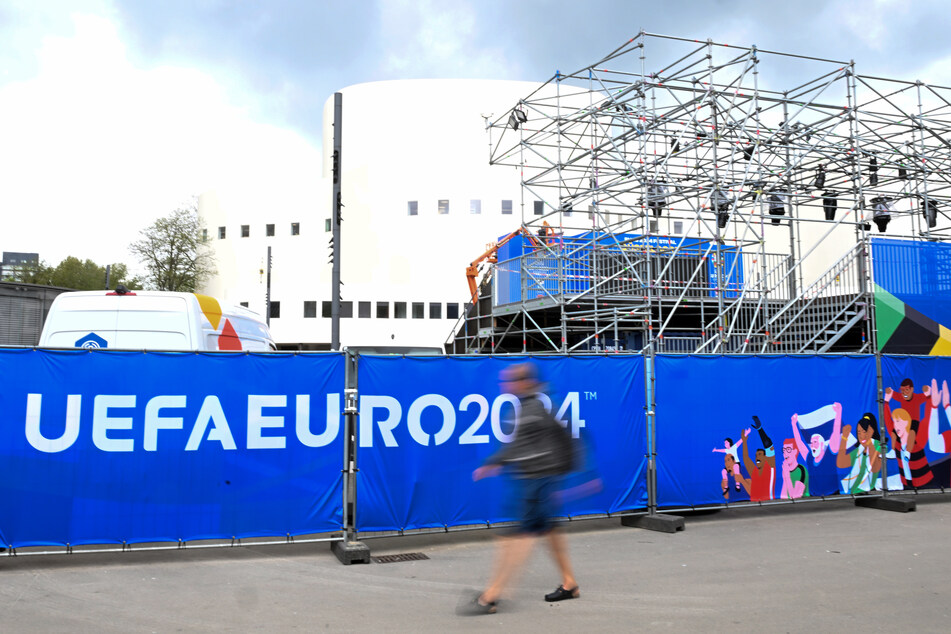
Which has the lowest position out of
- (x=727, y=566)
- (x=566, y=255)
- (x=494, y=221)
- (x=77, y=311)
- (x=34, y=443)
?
(x=727, y=566)

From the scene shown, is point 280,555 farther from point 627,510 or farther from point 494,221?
point 494,221

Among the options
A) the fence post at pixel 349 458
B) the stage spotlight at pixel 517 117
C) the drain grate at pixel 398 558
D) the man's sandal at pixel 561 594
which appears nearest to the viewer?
the man's sandal at pixel 561 594

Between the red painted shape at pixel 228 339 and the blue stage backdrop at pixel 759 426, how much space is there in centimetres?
568

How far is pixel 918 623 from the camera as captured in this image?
5.61 m

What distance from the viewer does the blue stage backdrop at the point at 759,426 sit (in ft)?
31.6

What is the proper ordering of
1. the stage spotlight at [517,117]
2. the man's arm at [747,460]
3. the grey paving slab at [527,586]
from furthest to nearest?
the stage spotlight at [517,117], the man's arm at [747,460], the grey paving slab at [527,586]

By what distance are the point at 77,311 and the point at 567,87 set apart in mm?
46883

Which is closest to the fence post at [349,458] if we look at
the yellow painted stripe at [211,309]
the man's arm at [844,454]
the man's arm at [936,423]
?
the yellow painted stripe at [211,309]

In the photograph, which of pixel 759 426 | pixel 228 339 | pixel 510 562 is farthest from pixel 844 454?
pixel 228 339

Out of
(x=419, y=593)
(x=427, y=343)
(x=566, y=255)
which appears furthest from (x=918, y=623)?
(x=427, y=343)

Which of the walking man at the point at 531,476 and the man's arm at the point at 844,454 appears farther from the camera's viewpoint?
the man's arm at the point at 844,454

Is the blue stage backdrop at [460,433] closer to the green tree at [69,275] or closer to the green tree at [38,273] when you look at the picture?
the green tree at [69,275]

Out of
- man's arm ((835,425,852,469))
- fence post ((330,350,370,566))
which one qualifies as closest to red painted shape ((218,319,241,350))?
fence post ((330,350,370,566))

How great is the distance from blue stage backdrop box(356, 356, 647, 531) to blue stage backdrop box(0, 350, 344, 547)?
43cm
